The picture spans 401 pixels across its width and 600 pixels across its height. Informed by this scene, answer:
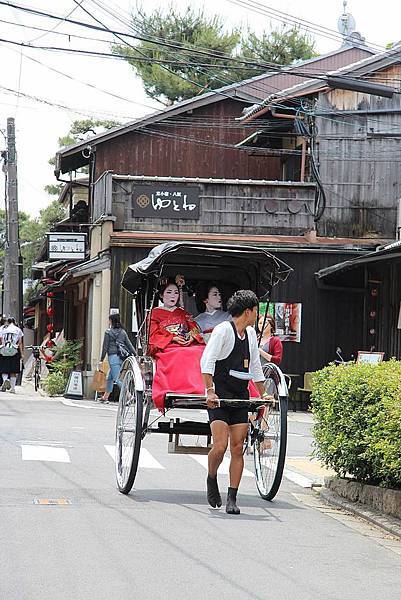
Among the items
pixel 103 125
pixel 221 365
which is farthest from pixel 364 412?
pixel 103 125

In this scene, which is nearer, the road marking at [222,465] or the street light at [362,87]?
the road marking at [222,465]

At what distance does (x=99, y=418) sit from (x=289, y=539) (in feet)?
39.9

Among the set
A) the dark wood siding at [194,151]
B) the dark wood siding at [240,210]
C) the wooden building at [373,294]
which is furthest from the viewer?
the dark wood siding at [194,151]

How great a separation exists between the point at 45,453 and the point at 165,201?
13.8 metres

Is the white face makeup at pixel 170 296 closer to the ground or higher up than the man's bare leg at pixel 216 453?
higher up

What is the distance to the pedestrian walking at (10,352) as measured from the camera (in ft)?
88.6

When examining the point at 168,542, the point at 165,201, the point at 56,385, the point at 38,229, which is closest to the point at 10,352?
the point at 56,385

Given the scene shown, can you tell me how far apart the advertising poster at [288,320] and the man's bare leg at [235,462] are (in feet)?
53.7

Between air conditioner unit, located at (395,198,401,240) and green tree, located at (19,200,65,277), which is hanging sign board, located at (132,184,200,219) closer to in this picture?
air conditioner unit, located at (395,198,401,240)

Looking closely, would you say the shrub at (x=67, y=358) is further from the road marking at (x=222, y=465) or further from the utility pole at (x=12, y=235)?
the road marking at (x=222, y=465)

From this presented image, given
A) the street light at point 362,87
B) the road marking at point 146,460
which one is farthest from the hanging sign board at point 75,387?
the road marking at point 146,460

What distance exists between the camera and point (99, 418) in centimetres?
2094

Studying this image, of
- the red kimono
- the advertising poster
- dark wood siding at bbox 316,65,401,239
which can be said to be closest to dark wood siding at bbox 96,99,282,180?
dark wood siding at bbox 316,65,401,239

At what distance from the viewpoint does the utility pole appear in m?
34.1
